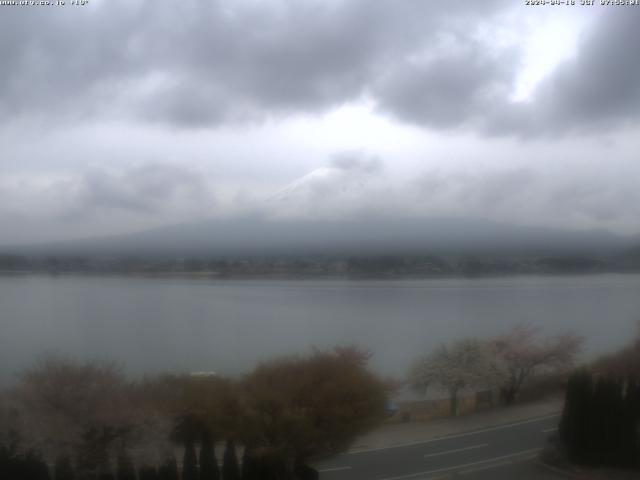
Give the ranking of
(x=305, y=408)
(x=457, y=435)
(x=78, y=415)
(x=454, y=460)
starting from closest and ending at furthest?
(x=78, y=415)
(x=305, y=408)
(x=454, y=460)
(x=457, y=435)

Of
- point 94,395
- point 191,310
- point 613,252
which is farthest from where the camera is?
point 613,252

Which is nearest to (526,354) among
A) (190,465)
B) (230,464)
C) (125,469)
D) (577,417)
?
(577,417)

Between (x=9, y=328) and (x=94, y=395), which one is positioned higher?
(x=9, y=328)

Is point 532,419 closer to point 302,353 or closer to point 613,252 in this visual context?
point 302,353

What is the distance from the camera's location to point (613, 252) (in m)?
11.8

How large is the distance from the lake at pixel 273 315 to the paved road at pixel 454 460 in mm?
1727

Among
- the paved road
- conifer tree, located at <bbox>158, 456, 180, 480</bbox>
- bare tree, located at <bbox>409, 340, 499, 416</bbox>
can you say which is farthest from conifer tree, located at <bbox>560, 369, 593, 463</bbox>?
conifer tree, located at <bbox>158, 456, 180, 480</bbox>

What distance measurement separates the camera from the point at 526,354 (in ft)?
35.4

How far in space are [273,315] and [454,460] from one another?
14.0ft

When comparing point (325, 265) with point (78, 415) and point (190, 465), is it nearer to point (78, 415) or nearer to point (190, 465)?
point (190, 465)

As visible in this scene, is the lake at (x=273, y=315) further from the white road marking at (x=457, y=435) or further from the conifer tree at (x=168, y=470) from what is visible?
the conifer tree at (x=168, y=470)

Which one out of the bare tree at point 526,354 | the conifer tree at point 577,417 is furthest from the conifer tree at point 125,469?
the bare tree at point 526,354

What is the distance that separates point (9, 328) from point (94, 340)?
1.28m

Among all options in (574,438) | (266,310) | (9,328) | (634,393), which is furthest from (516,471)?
(9,328)
